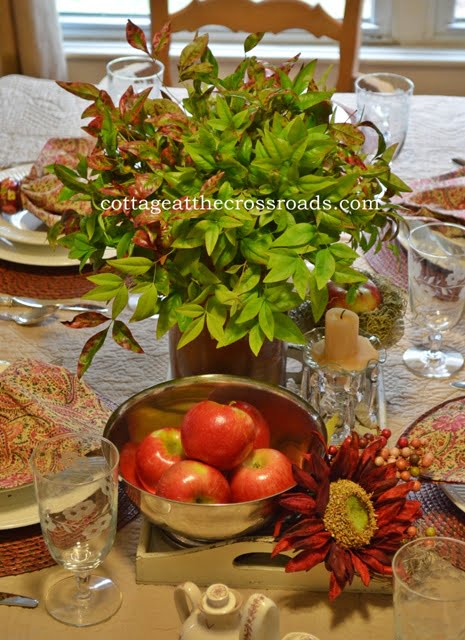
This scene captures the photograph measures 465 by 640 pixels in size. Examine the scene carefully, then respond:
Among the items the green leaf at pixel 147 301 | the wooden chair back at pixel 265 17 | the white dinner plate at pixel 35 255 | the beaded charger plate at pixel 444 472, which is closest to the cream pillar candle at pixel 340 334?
the beaded charger plate at pixel 444 472

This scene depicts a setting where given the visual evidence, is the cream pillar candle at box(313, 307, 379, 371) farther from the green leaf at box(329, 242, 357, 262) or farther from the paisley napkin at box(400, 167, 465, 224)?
the paisley napkin at box(400, 167, 465, 224)

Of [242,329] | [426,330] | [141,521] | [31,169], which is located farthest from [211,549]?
[31,169]

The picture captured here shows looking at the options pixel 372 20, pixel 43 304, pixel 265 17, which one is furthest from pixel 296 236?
pixel 372 20

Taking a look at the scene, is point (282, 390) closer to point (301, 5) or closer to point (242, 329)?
point (242, 329)

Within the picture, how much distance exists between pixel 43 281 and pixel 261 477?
24.1 inches

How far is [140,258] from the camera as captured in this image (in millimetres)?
942

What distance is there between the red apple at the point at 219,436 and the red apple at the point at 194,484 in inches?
0.4

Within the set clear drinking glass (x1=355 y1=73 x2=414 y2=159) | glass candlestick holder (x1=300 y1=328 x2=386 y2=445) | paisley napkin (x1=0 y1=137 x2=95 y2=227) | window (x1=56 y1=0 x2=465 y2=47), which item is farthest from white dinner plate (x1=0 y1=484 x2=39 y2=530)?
window (x1=56 y1=0 x2=465 y2=47)

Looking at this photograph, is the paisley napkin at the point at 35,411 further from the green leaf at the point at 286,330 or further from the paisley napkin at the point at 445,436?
the paisley napkin at the point at 445,436

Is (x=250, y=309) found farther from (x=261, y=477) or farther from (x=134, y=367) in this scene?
(x=134, y=367)

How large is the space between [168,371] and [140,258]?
11.4 inches

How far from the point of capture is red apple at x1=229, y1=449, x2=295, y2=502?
87 cm

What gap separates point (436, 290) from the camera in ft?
3.76

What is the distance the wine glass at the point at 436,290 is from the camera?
1137 millimetres
